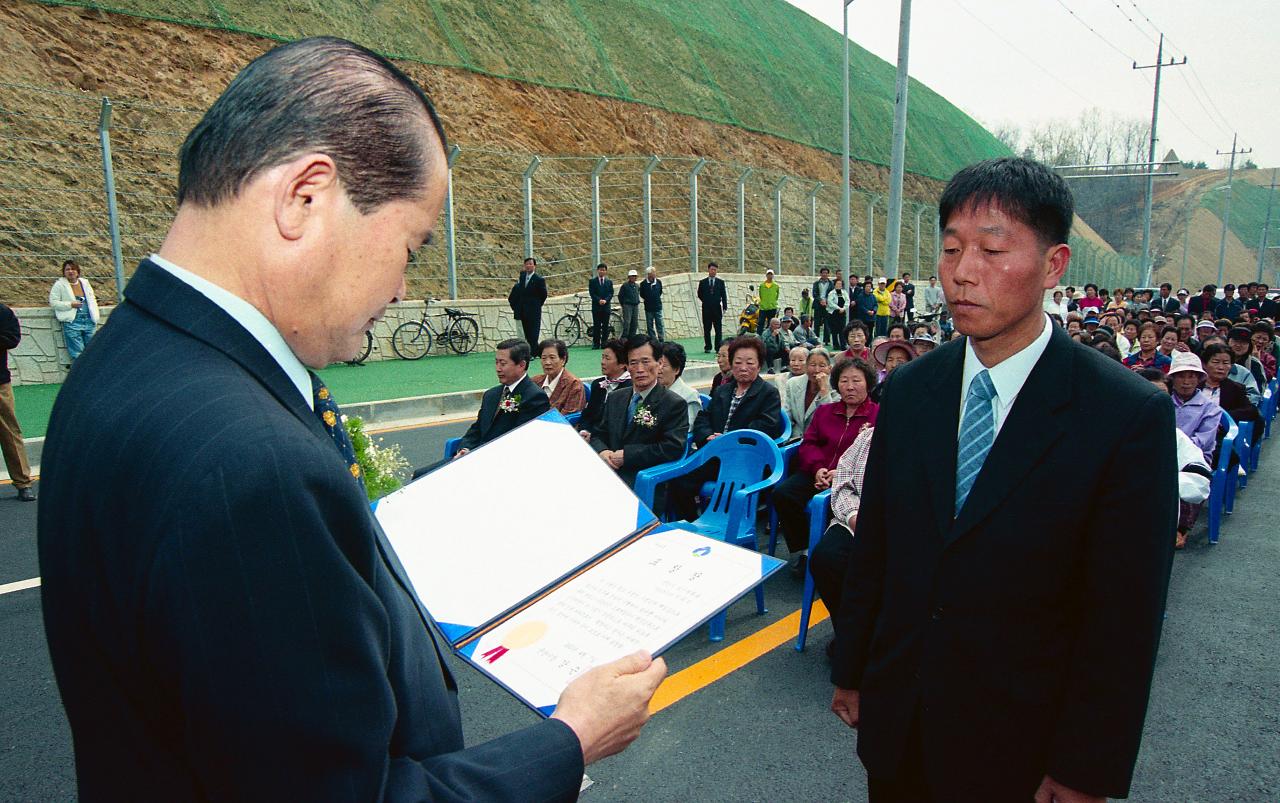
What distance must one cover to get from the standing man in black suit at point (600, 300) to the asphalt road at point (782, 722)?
1272cm

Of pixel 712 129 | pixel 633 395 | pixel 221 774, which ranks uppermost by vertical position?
pixel 712 129

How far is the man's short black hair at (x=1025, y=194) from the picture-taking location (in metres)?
1.68

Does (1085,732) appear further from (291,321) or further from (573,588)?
(291,321)

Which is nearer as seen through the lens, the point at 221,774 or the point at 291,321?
the point at 221,774

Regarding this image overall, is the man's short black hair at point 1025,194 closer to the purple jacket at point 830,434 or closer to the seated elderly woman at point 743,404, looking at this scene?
the purple jacket at point 830,434

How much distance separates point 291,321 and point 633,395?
5.13 meters

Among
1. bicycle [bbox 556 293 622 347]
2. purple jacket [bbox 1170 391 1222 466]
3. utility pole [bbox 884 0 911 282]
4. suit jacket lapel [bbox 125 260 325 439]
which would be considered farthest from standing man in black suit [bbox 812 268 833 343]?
suit jacket lapel [bbox 125 260 325 439]

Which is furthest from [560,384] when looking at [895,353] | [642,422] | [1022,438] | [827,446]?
[1022,438]

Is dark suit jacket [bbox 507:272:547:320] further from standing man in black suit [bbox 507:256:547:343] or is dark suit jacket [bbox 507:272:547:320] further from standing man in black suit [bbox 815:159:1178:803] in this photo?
standing man in black suit [bbox 815:159:1178:803]

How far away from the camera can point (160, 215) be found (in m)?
15.1

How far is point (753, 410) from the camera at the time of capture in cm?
594

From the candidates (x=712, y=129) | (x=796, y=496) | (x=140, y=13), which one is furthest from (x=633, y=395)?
(x=712, y=129)

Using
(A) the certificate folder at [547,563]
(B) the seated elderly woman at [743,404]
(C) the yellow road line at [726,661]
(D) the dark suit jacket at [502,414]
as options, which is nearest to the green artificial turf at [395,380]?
(D) the dark suit jacket at [502,414]

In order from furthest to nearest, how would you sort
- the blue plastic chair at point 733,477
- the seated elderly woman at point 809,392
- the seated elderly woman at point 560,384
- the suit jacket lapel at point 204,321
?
the seated elderly woman at point 560,384, the seated elderly woman at point 809,392, the blue plastic chair at point 733,477, the suit jacket lapel at point 204,321
